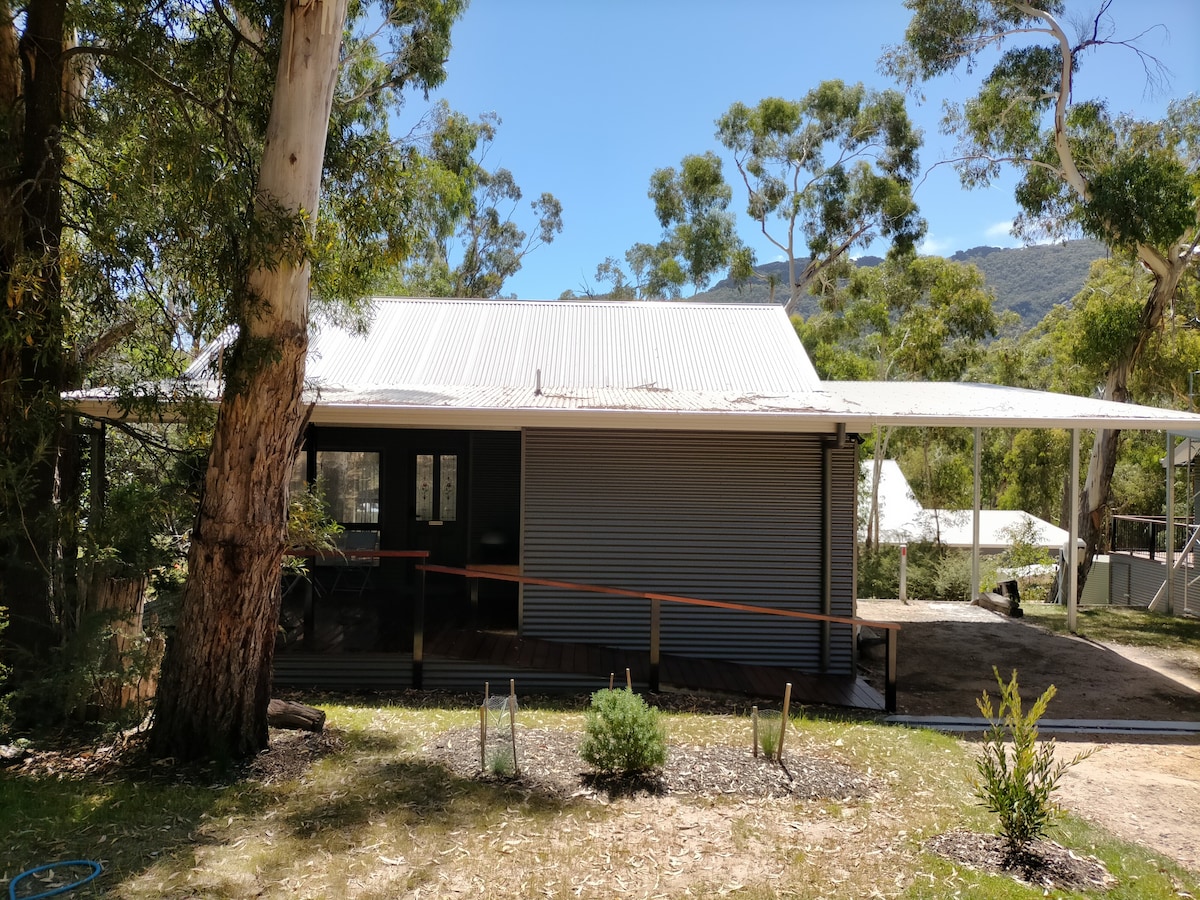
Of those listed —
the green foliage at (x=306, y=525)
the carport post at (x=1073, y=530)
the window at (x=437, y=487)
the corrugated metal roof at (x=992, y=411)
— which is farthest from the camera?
the window at (x=437, y=487)

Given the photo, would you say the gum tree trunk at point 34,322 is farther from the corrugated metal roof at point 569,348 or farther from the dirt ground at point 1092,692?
the dirt ground at point 1092,692

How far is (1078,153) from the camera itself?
1655 cm

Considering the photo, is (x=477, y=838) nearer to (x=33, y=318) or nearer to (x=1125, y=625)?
(x=33, y=318)

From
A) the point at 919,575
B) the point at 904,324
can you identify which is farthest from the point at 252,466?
the point at 904,324

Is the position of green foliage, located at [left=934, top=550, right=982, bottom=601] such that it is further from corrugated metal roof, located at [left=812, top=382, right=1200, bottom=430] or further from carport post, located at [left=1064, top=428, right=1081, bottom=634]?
corrugated metal roof, located at [left=812, top=382, right=1200, bottom=430]

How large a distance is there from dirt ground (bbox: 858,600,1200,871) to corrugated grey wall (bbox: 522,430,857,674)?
4.53 feet

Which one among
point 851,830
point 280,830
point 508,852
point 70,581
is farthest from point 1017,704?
point 70,581

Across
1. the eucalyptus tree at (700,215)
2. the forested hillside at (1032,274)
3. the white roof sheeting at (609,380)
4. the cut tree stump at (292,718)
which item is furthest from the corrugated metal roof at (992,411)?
the forested hillside at (1032,274)

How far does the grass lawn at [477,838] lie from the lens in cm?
395

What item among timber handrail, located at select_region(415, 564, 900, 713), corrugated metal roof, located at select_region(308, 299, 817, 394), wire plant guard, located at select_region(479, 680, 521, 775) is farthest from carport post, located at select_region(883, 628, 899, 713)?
wire plant guard, located at select_region(479, 680, 521, 775)

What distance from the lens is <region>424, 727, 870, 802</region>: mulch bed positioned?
514 cm

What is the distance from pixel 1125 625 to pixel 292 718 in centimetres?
1150

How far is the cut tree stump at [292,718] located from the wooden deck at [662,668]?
209 centimetres

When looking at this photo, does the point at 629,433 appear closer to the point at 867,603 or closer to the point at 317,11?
the point at 317,11
